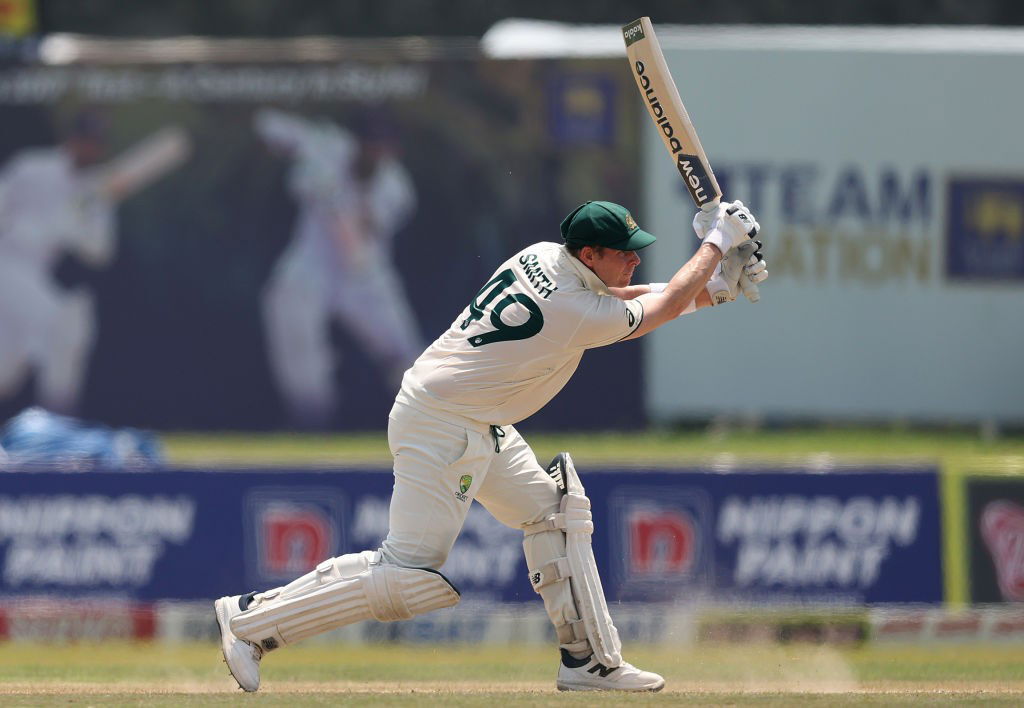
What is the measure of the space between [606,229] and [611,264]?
0.14m

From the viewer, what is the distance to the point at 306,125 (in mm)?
15117

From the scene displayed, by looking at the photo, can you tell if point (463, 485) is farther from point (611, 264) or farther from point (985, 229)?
point (985, 229)

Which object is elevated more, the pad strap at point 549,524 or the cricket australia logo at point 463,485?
the cricket australia logo at point 463,485

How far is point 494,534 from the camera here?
29.8 ft

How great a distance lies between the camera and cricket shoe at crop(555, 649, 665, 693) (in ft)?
19.9

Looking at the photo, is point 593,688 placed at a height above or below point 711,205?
below

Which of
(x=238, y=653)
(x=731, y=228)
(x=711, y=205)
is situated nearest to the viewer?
(x=238, y=653)

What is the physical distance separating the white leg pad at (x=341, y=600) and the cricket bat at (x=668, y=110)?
1673mm

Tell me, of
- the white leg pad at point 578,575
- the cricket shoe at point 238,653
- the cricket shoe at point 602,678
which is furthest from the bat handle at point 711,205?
the cricket shoe at point 238,653

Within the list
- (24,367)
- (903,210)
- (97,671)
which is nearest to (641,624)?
(97,671)

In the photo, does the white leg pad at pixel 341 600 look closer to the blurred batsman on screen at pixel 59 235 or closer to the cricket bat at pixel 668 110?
the cricket bat at pixel 668 110

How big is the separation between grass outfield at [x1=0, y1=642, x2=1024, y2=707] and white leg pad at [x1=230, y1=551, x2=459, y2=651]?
0.21 meters

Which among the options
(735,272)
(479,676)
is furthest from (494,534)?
(735,272)

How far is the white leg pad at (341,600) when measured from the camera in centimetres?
579
